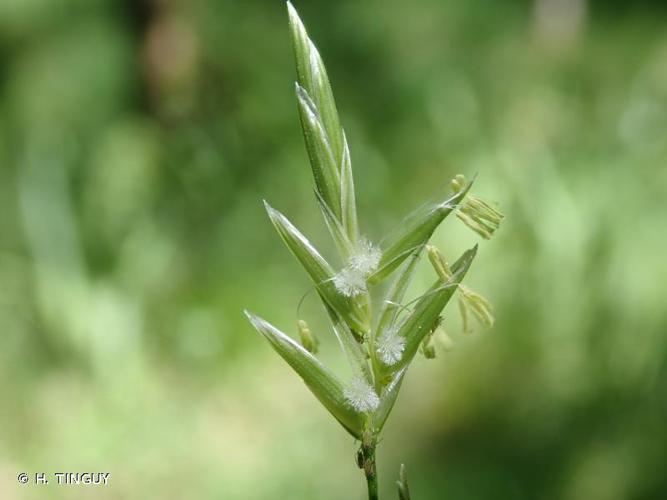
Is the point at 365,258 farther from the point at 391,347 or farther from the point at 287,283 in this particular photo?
the point at 287,283

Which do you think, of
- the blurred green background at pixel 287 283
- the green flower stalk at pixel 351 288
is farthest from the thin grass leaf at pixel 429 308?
the blurred green background at pixel 287 283

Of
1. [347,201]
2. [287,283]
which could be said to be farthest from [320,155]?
[287,283]

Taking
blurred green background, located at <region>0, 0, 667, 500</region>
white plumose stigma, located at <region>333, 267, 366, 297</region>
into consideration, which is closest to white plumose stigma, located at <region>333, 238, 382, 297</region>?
white plumose stigma, located at <region>333, 267, 366, 297</region>

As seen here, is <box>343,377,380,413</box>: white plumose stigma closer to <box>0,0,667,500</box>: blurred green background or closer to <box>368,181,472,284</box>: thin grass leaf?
<box>368,181,472,284</box>: thin grass leaf

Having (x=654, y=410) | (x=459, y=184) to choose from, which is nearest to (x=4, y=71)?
(x=654, y=410)

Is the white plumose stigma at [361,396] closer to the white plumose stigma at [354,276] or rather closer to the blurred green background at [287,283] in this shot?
the white plumose stigma at [354,276]

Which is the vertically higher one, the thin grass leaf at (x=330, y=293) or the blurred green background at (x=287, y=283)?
the blurred green background at (x=287, y=283)
